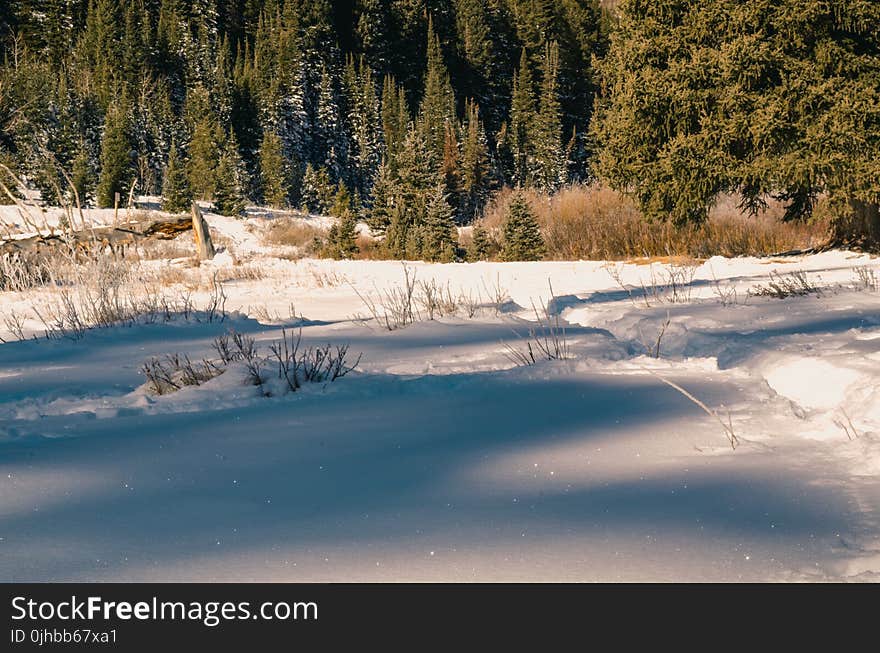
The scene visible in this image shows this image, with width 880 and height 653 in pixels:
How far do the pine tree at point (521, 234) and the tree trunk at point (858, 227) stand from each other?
5.53 m

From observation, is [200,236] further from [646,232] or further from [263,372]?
[263,372]

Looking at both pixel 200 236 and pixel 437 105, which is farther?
pixel 437 105

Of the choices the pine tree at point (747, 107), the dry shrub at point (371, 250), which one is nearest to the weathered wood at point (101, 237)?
the dry shrub at point (371, 250)

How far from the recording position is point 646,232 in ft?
45.7

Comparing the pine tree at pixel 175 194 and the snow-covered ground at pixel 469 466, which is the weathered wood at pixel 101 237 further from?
the pine tree at pixel 175 194

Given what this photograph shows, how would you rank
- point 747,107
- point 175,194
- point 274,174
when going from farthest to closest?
point 274,174
point 175,194
point 747,107

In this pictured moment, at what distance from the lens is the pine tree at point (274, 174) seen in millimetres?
44531

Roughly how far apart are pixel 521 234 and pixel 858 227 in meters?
6.21

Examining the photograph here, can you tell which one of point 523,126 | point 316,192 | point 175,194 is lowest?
point 175,194

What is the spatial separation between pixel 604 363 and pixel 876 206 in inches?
356

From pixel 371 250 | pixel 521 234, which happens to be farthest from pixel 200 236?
pixel 371 250

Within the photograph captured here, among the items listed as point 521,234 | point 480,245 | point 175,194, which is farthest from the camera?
point 175,194

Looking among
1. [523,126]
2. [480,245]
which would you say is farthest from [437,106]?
[480,245]

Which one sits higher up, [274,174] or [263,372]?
[274,174]
